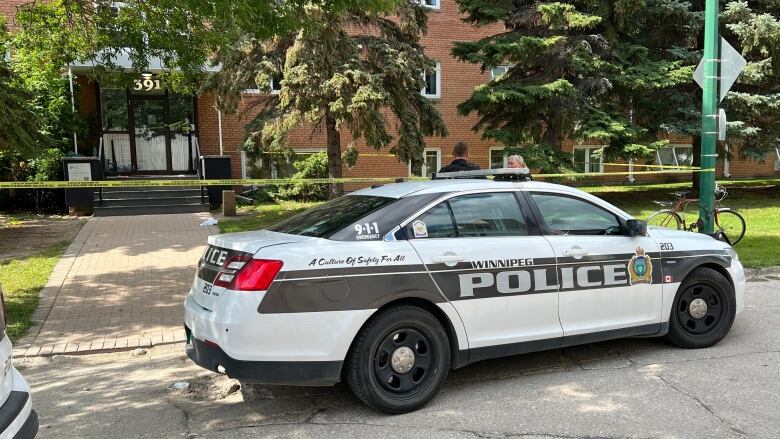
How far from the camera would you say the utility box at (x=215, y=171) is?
1633cm

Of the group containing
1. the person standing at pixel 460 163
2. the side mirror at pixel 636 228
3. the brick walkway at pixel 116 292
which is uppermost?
the person standing at pixel 460 163

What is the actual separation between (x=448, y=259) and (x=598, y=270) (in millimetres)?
1337

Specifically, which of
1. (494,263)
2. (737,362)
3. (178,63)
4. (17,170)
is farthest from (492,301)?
(17,170)

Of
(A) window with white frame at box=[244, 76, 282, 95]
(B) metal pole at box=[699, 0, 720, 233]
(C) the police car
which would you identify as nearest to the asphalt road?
(C) the police car

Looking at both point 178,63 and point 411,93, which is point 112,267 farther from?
point 411,93

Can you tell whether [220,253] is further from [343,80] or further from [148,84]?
[148,84]

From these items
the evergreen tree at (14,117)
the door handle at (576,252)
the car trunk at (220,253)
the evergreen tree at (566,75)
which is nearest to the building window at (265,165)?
the evergreen tree at (566,75)

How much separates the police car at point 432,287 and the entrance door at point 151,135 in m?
14.1

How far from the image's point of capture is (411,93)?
43.4ft

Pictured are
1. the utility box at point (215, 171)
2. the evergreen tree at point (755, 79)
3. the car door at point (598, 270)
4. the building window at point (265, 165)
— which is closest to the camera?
the car door at point (598, 270)

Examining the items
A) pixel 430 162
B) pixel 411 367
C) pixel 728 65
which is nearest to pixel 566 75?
pixel 430 162

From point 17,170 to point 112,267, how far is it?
8.61 m

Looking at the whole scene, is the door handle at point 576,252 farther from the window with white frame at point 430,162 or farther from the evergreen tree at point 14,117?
the window with white frame at point 430,162

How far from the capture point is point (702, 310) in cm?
531
